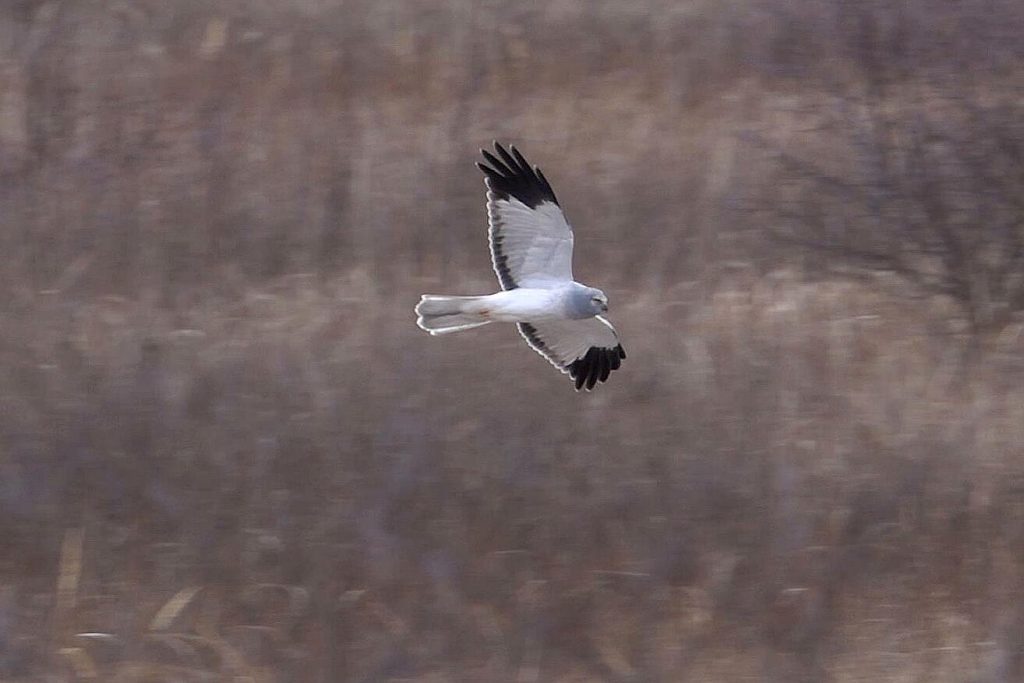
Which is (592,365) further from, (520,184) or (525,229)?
(520,184)

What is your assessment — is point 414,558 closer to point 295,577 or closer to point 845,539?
point 295,577

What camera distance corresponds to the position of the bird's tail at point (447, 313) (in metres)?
7.38

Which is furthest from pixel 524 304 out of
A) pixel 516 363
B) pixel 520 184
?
pixel 516 363

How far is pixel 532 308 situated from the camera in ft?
24.1

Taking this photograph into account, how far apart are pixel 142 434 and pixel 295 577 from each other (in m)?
1.13

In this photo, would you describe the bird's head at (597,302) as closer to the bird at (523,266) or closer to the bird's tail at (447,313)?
the bird at (523,266)

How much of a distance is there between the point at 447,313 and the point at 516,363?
6.36ft

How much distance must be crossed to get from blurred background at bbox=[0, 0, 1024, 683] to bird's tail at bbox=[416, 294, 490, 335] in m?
1.43

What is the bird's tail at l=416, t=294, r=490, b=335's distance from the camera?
7.38 metres

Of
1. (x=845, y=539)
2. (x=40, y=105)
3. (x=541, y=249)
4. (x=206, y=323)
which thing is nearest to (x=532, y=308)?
(x=541, y=249)

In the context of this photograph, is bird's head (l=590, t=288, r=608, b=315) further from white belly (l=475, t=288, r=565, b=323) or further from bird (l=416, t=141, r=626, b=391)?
white belly (l=475, t=288, r=565, b=323)

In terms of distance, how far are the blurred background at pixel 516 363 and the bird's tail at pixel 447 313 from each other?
4.68ft

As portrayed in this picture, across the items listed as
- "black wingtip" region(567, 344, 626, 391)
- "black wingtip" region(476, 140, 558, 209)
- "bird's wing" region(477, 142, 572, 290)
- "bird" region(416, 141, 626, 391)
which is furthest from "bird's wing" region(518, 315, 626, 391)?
"black wingtip" region(476, 140, 558, 209)

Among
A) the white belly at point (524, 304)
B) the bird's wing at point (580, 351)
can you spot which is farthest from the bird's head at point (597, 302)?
the bird's wing at point (580, 351)
